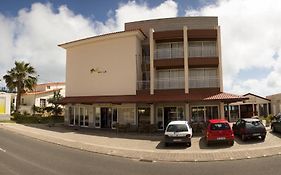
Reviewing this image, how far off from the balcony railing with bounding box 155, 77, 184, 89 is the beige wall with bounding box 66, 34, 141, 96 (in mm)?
2433

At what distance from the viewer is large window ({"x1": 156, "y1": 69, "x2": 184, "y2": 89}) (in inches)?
1170

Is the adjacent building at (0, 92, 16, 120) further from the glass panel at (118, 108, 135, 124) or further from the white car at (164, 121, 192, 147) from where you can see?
the white car at (164, 121, 192, 147)

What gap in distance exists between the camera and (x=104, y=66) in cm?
3253

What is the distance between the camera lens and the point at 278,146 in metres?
18.4

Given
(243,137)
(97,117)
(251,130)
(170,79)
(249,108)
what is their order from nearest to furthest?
(251,130) < (243,137) < (170,79) < (97,117) < (249,108)

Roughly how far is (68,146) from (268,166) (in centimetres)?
1296

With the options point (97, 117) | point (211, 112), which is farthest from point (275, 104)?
point (97, 117)

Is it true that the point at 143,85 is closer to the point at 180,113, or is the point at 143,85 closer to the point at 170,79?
the point at 170,79

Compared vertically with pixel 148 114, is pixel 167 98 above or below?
above

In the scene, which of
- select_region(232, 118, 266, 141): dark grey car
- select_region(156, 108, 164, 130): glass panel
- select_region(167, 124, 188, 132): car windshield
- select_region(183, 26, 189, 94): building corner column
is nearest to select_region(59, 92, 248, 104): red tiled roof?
select_region(183, 26, 189, 94): building corner column

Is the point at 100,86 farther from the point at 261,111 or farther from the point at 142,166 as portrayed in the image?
the point at 261,111

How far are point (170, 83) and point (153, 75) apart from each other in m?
1.92

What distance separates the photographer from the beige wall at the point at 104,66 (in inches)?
1218

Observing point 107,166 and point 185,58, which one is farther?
point 185,58
